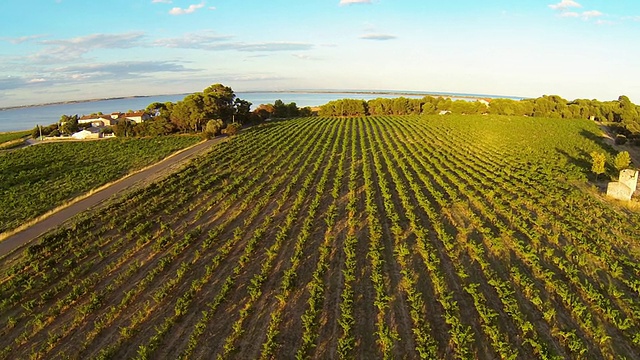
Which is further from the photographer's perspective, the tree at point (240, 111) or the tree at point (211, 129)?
the tree at point (240, 111)

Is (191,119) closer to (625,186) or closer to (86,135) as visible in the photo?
(86,135)

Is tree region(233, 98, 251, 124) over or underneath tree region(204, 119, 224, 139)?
over

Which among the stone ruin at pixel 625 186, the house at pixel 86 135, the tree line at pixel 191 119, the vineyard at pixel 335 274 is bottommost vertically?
the vineyard at pixel 335 274

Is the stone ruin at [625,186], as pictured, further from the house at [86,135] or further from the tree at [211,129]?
the house at [86,135]

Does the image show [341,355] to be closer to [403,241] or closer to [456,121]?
[403,241]

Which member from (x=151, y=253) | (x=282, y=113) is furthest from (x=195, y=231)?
(x=282, y=113)

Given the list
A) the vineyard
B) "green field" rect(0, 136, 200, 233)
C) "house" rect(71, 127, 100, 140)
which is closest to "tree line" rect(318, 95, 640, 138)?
"green field" rect(0, 136, 200, 233)

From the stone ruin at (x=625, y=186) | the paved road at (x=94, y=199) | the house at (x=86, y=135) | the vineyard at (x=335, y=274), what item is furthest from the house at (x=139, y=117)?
the stone ruin at (x=625, y=186)

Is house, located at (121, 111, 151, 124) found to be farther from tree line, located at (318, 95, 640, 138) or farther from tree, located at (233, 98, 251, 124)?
tree line, located at (318, 95, 640, 138)
